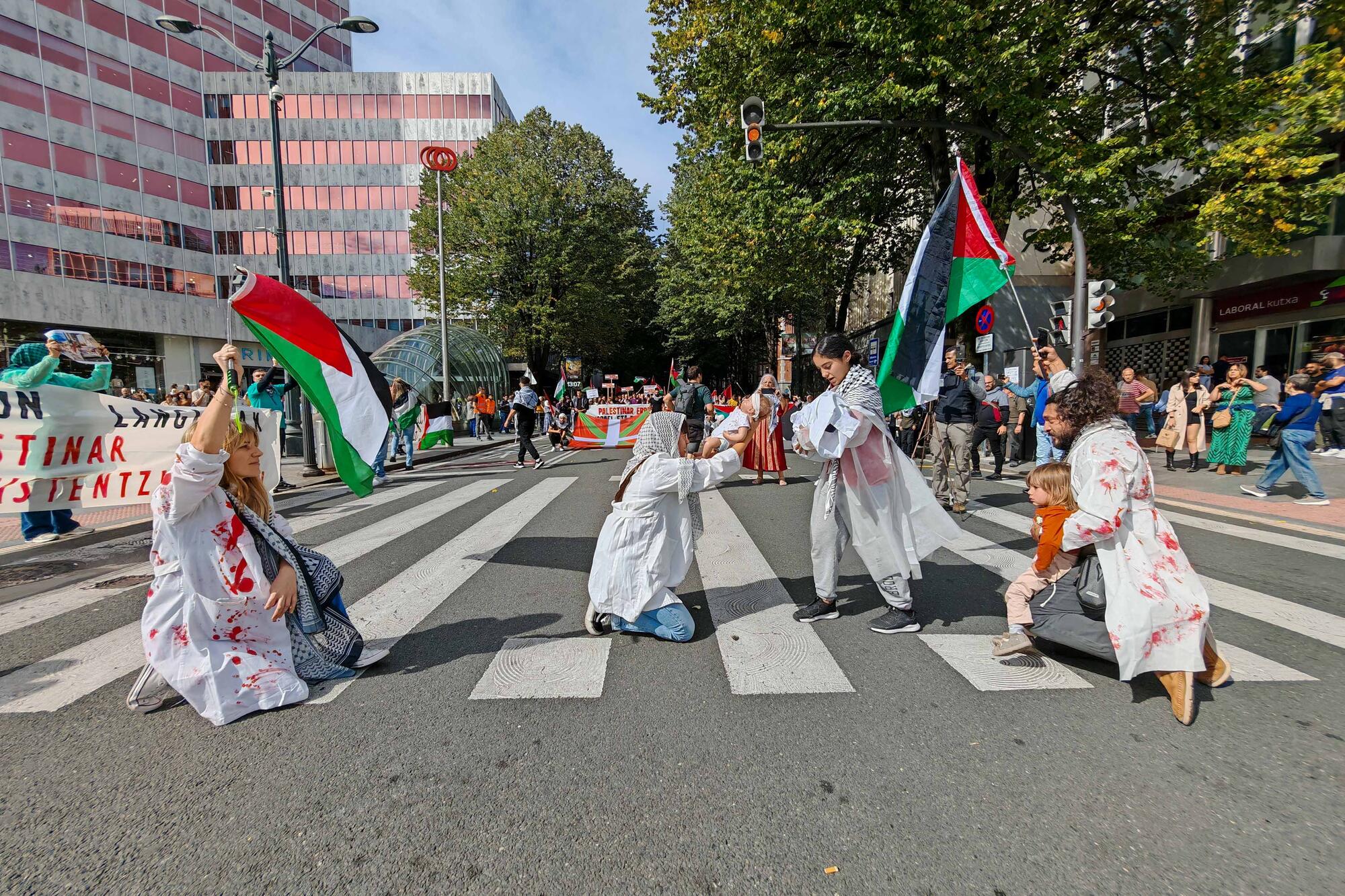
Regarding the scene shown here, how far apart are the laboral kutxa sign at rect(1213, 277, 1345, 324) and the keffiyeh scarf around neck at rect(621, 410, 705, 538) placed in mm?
17916

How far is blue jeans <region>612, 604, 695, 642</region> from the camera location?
382 centimetres

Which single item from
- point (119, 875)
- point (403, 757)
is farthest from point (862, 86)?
point (119, 875)

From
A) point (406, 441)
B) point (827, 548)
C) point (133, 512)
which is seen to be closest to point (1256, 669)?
point (827, 548)

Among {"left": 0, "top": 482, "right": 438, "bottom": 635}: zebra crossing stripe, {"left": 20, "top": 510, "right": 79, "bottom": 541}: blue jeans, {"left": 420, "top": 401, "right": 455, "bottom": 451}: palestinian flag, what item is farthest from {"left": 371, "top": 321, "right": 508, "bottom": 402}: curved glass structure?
{"left": 0, "top": 482, "right": 438, "bottom": 635}: zebra crossing stripe

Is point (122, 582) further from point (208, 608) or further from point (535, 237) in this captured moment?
point (535, 237)

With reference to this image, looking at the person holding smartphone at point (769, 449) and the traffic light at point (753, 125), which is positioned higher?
the traffic light at point (753, 125)

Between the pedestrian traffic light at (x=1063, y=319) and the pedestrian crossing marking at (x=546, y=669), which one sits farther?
the pedestrian traffic light at (x=1063, y=319)

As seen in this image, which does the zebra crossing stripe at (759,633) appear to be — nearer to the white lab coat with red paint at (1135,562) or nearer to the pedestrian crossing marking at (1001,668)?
the pedestrian crossing marking at (1001,668)

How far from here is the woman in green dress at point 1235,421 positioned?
10055mm

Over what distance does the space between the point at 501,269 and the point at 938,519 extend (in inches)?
1295

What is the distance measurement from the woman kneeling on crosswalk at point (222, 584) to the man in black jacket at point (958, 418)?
691cm

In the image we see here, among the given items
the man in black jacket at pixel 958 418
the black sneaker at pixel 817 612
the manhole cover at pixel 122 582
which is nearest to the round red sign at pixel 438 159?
the manhole cover at pixel 122 582

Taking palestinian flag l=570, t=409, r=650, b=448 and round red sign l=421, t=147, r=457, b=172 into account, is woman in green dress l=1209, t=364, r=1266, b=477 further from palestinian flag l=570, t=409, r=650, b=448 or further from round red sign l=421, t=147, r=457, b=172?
round red sign l=421, t=147, r=457, b=172

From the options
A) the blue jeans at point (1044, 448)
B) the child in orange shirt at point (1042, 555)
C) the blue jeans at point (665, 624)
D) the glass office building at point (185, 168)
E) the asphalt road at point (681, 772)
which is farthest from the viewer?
the glass office building at point (185, 168)
